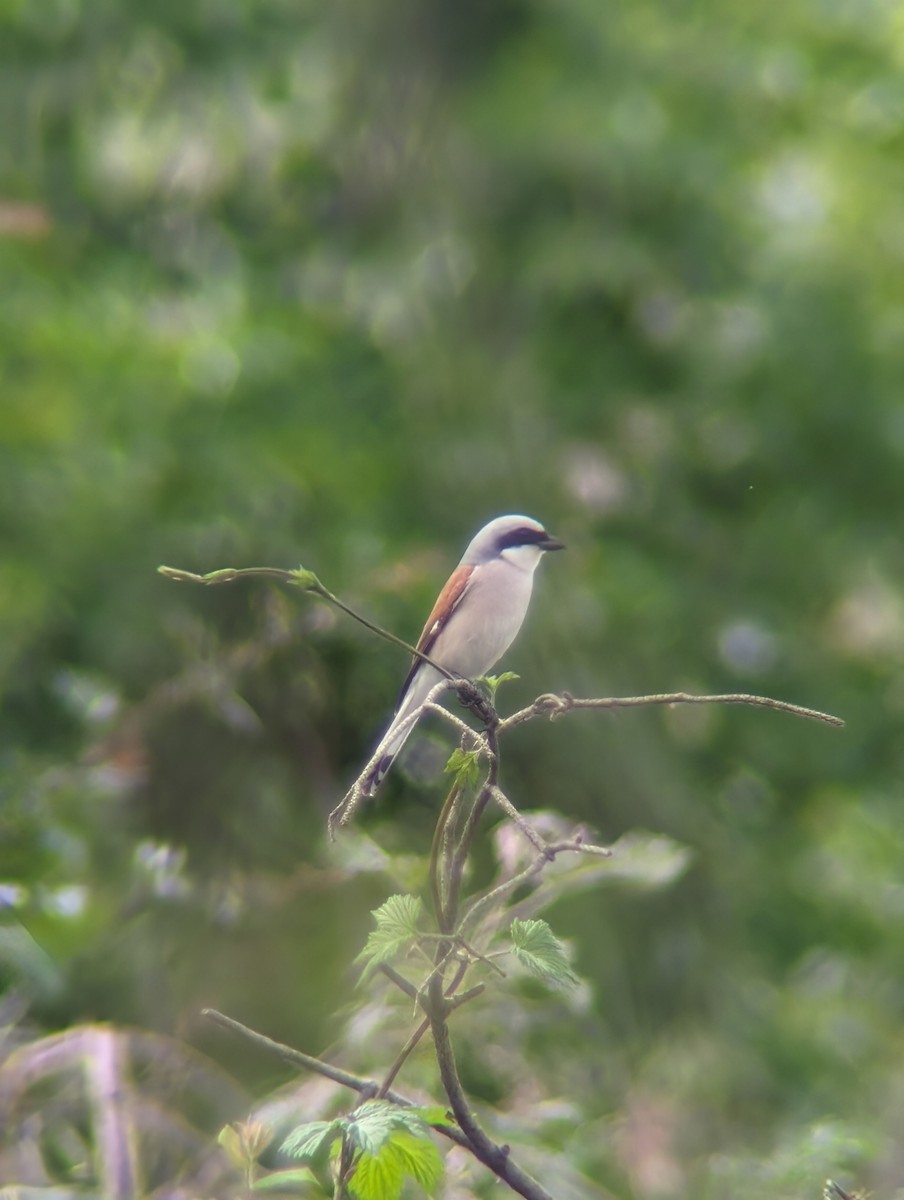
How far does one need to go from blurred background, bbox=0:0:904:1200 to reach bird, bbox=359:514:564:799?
338 millimetres

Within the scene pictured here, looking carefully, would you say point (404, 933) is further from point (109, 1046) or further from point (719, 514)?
point (719, 514)

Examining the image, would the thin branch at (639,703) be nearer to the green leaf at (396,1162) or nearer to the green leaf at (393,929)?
the green leaf at (393,929)

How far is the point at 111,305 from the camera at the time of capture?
600cm

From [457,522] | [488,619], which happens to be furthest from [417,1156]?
[457,522]

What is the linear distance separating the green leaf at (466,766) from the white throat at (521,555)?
132cm

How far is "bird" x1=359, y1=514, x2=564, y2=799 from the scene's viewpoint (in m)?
2.65

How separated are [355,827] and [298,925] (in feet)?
2.75

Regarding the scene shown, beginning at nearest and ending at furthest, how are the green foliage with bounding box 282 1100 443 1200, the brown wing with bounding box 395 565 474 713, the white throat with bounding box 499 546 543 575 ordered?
1. the green foliage with bounding box 282 1100 443 1200
2. the white throat with bounding box 499 546 543 575
3. the brown wing with bounding box 395 565 474 713

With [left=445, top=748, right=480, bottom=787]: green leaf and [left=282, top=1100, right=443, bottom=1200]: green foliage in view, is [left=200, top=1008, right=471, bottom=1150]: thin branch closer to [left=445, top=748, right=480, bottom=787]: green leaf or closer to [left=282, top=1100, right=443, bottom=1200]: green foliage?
[left=282, top=1100, right=443, bottom=1200]: green foliage

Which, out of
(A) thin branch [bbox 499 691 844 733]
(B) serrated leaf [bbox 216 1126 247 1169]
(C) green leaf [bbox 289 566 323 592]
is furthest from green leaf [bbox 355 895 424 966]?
(B) serrated leaf [bbox 216 1126 247 1169]

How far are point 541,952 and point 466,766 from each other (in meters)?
0.19

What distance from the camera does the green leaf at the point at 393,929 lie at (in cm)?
145

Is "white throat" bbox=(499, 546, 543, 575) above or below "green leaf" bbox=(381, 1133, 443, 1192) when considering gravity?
above

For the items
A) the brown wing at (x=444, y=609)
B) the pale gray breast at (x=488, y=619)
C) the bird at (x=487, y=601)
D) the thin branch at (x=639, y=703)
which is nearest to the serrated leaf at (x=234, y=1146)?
the thin branch at (x=639, y=703)
